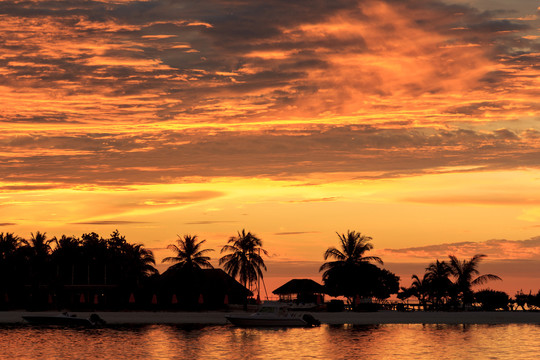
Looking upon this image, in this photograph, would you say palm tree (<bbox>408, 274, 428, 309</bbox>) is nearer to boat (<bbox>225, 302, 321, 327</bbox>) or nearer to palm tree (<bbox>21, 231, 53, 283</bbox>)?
boat (<bbox>225, 302, 321, 327</bbox>)

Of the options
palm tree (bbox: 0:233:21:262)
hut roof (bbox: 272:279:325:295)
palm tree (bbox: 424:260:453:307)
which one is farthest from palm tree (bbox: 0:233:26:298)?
palm tree (bbox: 424:260:453:307)

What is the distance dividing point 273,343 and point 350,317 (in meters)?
24.5

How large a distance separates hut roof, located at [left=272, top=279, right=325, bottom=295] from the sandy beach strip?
11.2 m

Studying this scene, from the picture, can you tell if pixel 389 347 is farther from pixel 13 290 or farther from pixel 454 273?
pixel 13 290

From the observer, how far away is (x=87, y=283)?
4488 inches

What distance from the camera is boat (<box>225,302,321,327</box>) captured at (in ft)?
294

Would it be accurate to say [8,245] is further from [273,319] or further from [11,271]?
[273,319]

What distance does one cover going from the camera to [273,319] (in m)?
89.6

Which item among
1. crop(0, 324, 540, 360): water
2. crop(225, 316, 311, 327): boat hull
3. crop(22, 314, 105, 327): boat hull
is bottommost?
crop(0, 324, 540, 360): water

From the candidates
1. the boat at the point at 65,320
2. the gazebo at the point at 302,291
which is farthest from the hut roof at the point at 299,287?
the boat at the point at 65,320

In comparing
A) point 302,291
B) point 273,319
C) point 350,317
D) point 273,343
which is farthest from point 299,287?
point 273,343

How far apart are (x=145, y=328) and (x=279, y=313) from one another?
53.8ft

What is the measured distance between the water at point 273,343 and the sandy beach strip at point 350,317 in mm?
1192

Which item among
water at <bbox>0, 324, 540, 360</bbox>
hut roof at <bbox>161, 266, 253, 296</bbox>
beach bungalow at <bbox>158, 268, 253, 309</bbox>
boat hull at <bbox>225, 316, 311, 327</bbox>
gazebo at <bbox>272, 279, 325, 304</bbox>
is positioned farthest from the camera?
gazebo at <bbox>272, 279, 325, 304</bbox>
